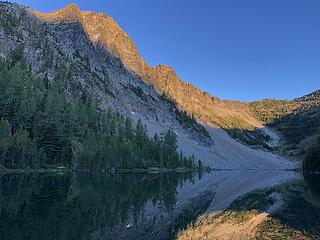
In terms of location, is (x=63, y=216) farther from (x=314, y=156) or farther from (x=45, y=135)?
(x=314, y=156)

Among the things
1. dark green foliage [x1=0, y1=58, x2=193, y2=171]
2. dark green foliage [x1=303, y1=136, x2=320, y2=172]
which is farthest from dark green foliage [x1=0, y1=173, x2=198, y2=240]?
dark green foliage [x1=303, y1=136, x2=320, y2=172]

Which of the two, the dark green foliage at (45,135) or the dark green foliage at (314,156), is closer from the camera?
the dark green foliage at (45,135)

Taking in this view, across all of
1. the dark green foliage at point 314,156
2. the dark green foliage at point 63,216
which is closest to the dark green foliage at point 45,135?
the dark green foliage at point 63,216

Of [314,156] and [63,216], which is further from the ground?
[314,156]

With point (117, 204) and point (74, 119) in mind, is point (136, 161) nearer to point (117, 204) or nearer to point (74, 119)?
point (74, 119)

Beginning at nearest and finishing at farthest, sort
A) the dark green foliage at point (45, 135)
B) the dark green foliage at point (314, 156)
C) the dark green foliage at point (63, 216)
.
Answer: the dark green foliage at point (63, 216), the dark green foliage at point (45, 135), the dark green foliage at point (314, 156)

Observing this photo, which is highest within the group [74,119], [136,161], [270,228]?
[74,119]

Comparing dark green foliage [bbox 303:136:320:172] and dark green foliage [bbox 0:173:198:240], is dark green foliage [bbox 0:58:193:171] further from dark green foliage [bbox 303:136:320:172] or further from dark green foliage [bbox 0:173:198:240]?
dark green foliage [bbox 303:136:320:172]

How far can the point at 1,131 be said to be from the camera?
118m

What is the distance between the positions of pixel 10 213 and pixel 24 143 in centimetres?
9388

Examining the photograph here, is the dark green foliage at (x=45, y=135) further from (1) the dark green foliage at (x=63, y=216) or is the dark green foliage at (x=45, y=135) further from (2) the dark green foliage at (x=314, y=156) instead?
(2) the dark green foliage at (x=314, y=156)

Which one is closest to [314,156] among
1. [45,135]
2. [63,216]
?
[45,135]

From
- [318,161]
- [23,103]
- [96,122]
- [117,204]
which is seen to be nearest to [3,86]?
[23,103]

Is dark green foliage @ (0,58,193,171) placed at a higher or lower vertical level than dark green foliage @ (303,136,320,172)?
higher
